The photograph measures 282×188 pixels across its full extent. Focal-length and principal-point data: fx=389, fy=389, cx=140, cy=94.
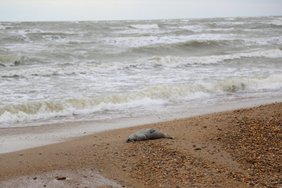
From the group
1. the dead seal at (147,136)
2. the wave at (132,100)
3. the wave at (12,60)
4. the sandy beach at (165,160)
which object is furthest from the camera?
the wave at (12,60)

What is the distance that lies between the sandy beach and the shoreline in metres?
0.49

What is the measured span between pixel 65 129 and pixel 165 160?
3.08 m

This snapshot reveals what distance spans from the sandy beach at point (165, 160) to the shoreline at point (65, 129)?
19.3 inches

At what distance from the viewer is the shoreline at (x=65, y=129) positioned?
22.2 feet

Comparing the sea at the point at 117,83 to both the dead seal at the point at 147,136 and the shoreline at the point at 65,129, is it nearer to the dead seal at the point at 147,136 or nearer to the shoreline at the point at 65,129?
the shoreline at the point at 65,129

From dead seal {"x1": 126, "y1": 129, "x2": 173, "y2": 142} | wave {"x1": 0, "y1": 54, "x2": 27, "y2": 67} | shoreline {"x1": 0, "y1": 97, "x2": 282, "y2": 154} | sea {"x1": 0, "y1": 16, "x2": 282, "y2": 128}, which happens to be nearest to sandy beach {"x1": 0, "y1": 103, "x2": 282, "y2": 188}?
dead seal {"x1": 126, "y1": 129, "x2": 173, "y2": 142}

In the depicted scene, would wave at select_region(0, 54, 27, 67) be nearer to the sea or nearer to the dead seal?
the sea

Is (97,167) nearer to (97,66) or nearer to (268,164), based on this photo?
(268,164)

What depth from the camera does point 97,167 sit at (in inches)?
203

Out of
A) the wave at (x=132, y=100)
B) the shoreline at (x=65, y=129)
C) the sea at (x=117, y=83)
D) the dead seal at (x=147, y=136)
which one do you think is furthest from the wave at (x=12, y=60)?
the dead seal at (x=147, y=136)

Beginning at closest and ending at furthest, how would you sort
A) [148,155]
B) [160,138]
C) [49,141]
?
[148,155]
[160,138]
[49,141]

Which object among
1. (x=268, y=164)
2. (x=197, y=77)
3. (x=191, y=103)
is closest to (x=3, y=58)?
(x=197, y=77)

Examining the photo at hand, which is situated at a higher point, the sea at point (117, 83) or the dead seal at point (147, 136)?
the dead seal at point (147, 136)

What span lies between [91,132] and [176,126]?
1.62 meters
